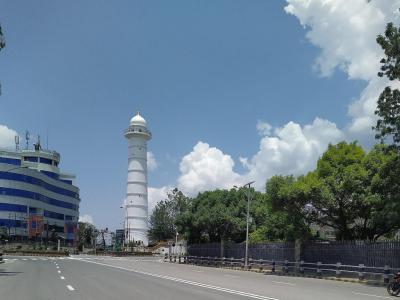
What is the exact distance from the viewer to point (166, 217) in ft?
401

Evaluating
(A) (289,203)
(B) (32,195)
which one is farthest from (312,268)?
(B) (32,195)

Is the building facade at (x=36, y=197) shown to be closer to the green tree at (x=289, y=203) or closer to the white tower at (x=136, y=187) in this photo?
the white tower at (x=136, y=187)

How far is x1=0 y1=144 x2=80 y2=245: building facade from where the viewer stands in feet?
375

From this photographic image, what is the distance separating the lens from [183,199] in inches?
4606

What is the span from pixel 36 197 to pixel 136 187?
21.6m

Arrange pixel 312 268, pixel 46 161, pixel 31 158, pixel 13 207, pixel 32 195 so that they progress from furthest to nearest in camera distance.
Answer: pixel 46 161 → pixel 31 158 → pixel 32 195 → pixel 13 207 → pixel 312 268

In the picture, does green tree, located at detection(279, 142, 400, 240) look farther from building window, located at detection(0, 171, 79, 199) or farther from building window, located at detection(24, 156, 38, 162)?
building window, located at detection(24, 156, 38, 162)

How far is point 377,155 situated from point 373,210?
11.8 feet

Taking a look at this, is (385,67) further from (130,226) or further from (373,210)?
(130,226)

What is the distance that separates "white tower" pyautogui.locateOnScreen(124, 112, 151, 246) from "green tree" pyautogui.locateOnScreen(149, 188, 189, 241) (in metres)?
1.97

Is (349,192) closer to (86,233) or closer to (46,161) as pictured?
(46,161)

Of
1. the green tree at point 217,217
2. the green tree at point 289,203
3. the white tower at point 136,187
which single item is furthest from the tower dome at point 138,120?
the green tree at point 289,203

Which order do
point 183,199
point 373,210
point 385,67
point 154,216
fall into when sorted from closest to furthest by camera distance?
1. point 385,67
2. point 373,210
3. point 183,199
4. point 154,216

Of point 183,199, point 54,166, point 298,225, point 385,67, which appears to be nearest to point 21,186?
point 54,166
